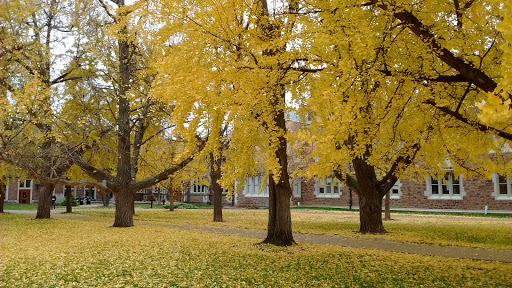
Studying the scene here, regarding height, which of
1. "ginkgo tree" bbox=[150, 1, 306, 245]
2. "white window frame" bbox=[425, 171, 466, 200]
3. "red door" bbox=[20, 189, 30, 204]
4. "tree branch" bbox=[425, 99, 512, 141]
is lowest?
"red door" bbox=[20, 189, 30, 204]

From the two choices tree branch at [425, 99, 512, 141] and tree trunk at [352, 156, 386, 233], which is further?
tree trunk at [352, 156, 386, 233]

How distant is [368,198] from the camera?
15594 millimetres

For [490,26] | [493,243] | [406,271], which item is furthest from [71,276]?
[493,243]

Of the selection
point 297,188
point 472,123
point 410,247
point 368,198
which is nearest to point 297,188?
point 297,188

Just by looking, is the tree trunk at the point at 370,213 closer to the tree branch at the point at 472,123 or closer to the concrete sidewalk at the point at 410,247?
the concrete sidewalk at the point at 410,247

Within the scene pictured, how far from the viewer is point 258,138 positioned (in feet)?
30.7

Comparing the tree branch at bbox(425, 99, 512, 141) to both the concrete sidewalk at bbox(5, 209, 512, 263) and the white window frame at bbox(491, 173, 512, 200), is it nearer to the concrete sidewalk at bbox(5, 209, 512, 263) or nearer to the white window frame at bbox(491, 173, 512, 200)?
the concrete sidewalk at bbox(5, 209, 512, 263)

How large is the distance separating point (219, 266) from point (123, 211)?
10298 mm

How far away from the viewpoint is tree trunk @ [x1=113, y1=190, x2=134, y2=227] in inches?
677

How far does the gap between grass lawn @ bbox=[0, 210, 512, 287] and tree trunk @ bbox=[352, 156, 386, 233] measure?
4505mm

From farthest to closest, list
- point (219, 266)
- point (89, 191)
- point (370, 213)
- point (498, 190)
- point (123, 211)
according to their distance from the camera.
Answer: point (89, 191) → point (498, 190) → point (123, 211) → point (370, 213) → point (219, 266)

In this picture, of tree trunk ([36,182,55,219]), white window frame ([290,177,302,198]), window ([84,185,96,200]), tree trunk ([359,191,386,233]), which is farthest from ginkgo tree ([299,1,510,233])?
window ([84,185,96,200])

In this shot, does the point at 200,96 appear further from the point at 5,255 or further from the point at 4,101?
the point at 4,101

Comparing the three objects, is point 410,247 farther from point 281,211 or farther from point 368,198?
point 368,198
